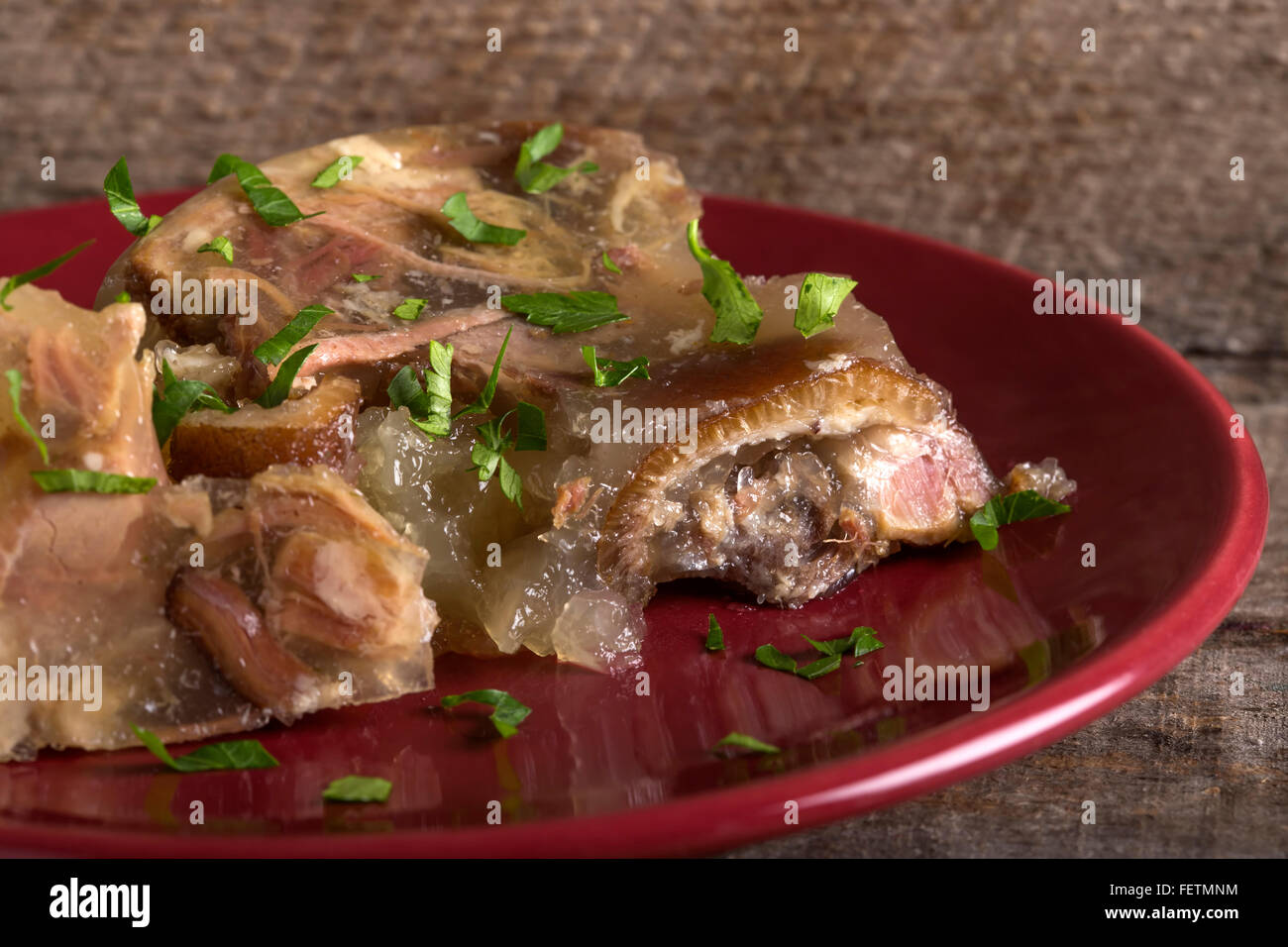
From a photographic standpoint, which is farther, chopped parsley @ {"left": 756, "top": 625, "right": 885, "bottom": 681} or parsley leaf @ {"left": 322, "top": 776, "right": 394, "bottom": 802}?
chopped parsley @ {"left": 756, "top": 625, "right": 885, "bottom": 681}

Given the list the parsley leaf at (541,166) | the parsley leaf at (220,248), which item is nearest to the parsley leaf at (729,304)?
the parsley leaf at (541,166)

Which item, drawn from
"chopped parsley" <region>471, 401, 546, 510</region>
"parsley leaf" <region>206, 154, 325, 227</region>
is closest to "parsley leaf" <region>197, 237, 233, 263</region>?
"parsley leaf" <region>206, 154, 325, 227</region>

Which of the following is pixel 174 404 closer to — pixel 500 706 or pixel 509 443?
pixel 509 443

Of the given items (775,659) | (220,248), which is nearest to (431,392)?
(220,248)

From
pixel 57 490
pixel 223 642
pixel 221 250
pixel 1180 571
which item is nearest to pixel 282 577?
pixel 223 642

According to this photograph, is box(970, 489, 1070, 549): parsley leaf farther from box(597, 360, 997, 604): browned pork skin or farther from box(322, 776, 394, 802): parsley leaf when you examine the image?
box(322, 776, 394, 802): parsley leaf

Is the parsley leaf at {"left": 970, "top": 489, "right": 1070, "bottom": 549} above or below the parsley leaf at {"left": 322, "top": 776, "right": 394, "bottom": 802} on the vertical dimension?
above

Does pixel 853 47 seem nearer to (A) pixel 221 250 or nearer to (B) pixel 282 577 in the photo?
(A) pixel 221 250

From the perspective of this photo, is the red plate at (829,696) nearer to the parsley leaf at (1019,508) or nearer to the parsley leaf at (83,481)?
the parsley leaf at (1019,508)
